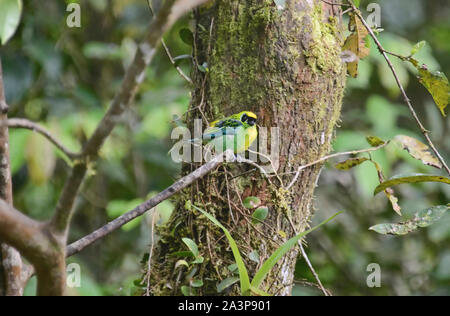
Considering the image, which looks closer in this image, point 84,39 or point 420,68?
point 420,68

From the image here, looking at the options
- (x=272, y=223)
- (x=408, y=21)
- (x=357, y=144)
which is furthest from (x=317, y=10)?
(x=408, y=21)

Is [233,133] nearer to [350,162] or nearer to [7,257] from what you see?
[350,162]

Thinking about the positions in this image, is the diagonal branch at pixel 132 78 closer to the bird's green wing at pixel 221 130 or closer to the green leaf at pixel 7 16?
the bird's green wing at pixel 221 130

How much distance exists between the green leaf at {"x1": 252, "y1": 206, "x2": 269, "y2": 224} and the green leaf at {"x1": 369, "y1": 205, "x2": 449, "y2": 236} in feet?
1.46

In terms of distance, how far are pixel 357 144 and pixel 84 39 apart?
10.2 feet

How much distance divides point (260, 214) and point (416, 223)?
2.10 ft

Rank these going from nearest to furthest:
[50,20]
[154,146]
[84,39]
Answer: [50,20] < [154,146] < [84,39]

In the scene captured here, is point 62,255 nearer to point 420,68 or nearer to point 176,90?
point 420,68

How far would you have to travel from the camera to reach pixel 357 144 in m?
3.74

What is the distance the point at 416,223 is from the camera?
6.72 ft

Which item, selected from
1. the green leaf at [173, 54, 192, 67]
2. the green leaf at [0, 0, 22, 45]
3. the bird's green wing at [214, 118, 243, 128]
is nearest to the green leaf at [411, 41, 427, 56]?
the bird's green wing at [214, 118, 243, 128]

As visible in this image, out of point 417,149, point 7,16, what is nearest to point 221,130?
point 417,149

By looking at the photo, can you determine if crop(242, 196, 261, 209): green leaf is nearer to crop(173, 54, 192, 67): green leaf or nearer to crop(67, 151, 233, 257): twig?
crop(67, 151, 233, 257): twig

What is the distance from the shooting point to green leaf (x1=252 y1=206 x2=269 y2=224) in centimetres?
197
